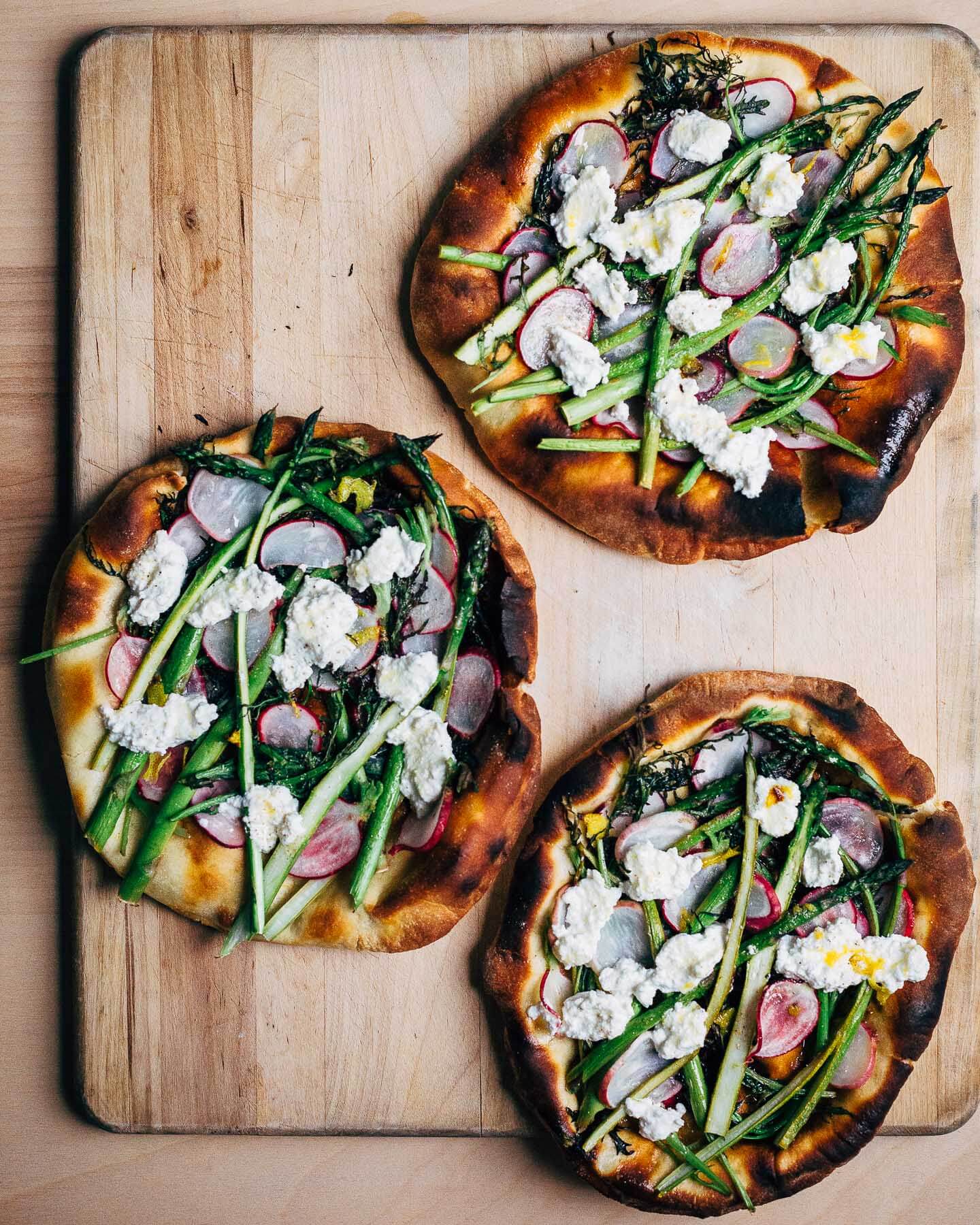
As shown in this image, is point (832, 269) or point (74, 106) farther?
point (74, 106)

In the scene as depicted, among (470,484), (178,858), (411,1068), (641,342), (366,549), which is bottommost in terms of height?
(411,1068)

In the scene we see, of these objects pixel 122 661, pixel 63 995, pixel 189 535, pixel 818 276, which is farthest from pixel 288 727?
pixel 818 276

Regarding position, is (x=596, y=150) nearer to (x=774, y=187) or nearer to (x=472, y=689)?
(x=774, y=187)

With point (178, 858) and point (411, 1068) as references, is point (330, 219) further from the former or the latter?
point (411, 1068)

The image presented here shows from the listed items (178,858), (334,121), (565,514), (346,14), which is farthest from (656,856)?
(346,14)

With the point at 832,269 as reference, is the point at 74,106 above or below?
above
